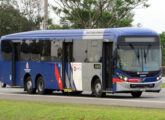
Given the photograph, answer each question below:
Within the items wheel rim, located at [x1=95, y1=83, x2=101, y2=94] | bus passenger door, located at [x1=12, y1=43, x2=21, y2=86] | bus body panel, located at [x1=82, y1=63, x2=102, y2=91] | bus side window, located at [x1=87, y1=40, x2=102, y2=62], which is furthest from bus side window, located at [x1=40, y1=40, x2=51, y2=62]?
wheel rim, located at [x1=95, y1=83, x2=101, y2=94]

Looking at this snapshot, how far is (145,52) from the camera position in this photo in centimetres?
2630

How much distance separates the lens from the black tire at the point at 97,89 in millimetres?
26766

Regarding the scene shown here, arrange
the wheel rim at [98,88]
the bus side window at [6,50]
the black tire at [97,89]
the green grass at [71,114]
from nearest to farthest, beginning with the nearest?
the green grass at [71,114]
the black tire at [97,89]
the wheel rim at [98,88]
the bus side window at [6,50]

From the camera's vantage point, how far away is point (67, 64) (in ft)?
95.3

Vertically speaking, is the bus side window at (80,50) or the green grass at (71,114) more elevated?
the bus side window at (80,50)

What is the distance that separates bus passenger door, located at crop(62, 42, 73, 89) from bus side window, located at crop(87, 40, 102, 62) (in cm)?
155

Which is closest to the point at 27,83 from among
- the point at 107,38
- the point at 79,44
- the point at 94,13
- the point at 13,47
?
the point at 13,47

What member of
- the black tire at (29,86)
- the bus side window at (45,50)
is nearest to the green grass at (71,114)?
the bus side window at (45,50)

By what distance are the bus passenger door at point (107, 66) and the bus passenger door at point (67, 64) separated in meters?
2.58

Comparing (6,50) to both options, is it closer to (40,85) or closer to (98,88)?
(40,85)

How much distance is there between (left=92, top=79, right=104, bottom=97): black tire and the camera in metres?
26.8

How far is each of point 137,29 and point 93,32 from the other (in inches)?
75.4

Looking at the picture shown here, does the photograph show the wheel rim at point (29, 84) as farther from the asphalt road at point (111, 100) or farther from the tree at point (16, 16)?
the tree at point (16, 16)

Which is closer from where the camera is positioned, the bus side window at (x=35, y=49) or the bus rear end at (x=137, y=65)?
the bus rear end at (x=137, y=65)
